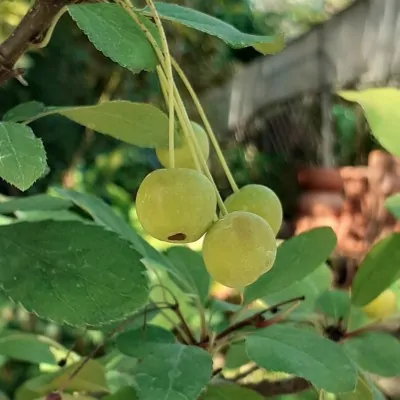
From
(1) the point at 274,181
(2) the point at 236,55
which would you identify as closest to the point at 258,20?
(2) the point at 236,55

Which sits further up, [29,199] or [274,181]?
[29,199]

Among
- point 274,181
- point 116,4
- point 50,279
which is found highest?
point 116,4

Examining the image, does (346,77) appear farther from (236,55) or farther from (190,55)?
(236,55)

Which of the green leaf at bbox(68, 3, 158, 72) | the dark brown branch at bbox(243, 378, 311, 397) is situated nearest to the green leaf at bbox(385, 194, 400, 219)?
the dark brown branch at bbox(243, 378, 311, 397)

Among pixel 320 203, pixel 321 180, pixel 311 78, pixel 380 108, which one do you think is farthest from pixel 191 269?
pixel 311 78

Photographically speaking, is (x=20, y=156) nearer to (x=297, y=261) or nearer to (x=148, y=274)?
(x=148, y=274)

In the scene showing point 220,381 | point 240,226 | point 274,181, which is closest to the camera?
point 240,226
